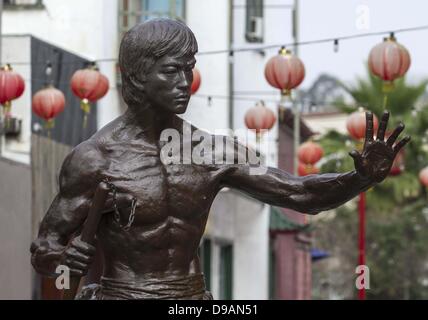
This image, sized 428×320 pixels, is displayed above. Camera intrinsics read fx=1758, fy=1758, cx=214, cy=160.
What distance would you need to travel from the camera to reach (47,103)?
23.1 meters

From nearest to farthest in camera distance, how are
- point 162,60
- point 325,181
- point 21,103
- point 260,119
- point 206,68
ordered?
point 162,60 < point 325,181 < point 21,103 < point 260,119 < point 206,68

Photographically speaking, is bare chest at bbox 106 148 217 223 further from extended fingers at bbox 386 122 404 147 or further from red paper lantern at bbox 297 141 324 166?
red paper lantern at bbox 297 141 324 166

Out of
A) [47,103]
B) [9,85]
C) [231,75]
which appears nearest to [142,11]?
[231,75]

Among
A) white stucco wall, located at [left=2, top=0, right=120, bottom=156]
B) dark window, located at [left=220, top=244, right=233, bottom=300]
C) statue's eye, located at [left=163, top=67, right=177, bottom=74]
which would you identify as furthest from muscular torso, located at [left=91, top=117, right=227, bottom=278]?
dark window, located at [left=220, top=244, right=233, bottom=300]

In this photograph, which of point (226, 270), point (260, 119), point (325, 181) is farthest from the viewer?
point (226, 270)

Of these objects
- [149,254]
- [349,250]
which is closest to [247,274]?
[349,250]

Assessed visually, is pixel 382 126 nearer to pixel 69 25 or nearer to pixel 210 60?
pixel 69 25

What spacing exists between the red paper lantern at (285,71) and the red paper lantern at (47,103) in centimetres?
282

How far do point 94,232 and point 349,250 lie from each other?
4659 centimetres

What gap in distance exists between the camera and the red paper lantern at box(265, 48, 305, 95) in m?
22.4

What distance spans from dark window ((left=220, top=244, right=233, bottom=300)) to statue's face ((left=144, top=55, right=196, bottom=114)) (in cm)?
2639

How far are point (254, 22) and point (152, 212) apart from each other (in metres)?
27.6

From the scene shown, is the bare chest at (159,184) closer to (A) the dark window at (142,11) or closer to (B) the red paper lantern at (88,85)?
(B) the red paper lantern at (88,85)

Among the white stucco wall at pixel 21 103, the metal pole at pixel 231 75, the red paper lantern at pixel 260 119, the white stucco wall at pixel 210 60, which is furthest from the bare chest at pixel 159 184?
the metal pole at pixel 231 75
